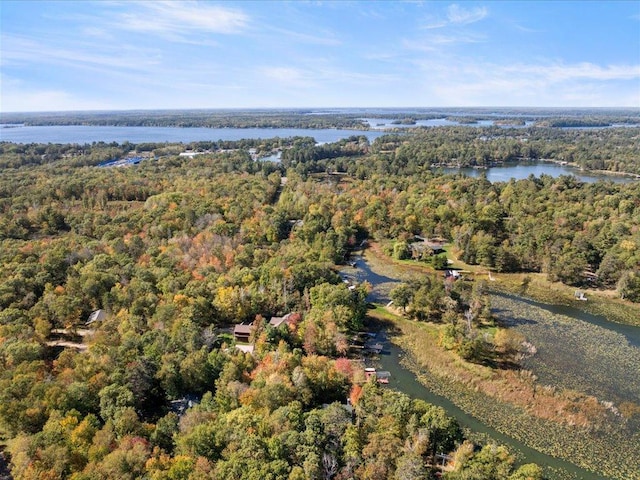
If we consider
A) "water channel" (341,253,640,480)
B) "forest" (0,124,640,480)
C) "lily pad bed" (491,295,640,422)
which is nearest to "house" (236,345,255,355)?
"forest" (0,124,640,480)

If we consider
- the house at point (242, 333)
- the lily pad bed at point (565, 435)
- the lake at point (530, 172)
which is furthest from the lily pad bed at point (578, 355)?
the lake at point (530, 172)

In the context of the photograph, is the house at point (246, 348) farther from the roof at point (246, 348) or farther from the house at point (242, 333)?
the house at point (242, 333)

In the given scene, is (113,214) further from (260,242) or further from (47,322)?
(47,322)

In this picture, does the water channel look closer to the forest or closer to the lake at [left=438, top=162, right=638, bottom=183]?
the forest

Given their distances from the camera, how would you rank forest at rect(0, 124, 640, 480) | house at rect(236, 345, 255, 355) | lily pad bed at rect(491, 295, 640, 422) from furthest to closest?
1. house at rect(236, 345, 255, 355)
2. lily pad bed at rect(491, 295, 640, 422)
3. forest at rect(0, 124, 640, 480)

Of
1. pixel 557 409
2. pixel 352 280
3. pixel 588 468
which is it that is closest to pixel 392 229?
pixel 352 280
